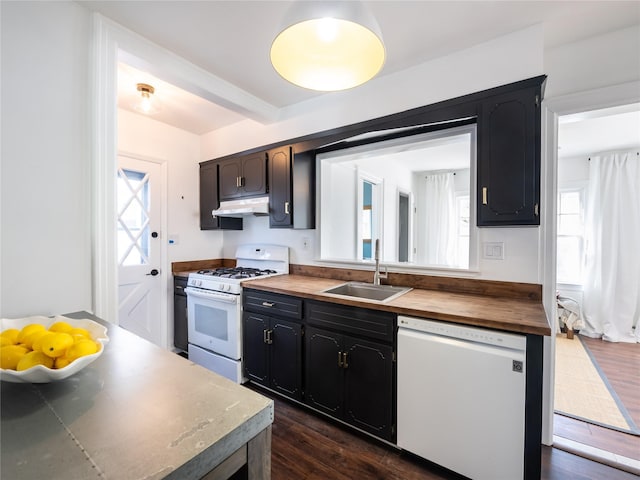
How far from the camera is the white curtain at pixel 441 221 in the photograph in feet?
10.9

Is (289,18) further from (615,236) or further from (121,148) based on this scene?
(615,236)

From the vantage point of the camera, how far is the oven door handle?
239 centimetres

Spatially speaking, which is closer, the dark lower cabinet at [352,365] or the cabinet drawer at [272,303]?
the dark lower cabinet at [352,365]

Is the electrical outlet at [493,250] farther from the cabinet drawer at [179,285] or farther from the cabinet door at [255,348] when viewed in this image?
the cabinet drawer at [179,285]

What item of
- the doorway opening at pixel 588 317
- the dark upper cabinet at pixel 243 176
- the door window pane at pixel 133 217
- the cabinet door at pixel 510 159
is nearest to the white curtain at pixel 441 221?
the doorway opening at pixel 588 317

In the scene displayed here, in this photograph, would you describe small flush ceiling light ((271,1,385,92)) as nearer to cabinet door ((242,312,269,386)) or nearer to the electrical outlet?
the electrical outlet

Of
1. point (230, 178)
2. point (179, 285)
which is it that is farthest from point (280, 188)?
point (179, 285)

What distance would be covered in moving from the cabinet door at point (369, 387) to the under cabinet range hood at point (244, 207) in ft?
4.83

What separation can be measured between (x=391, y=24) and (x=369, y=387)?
2.16 m

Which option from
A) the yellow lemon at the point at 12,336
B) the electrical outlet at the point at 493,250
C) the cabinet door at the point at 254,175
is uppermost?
the cabinet door at the point at 254,175

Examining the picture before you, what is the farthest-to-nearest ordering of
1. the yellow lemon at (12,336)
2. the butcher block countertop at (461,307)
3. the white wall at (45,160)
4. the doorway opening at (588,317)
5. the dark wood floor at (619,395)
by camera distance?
the doorway opening at (588,317), the dark wood floor at (619,395), the butcher block countertop at (461,307), the white wall at (45,160), the yellow lemon at (12,336)

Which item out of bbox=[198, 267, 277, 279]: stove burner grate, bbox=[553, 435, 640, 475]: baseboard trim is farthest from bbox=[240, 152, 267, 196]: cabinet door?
bbox=[553, 435, 640, 475]: baseboard trim

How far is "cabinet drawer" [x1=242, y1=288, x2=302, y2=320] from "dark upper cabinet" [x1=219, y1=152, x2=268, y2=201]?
102 cm

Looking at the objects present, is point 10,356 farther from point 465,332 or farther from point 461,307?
point 461,307
